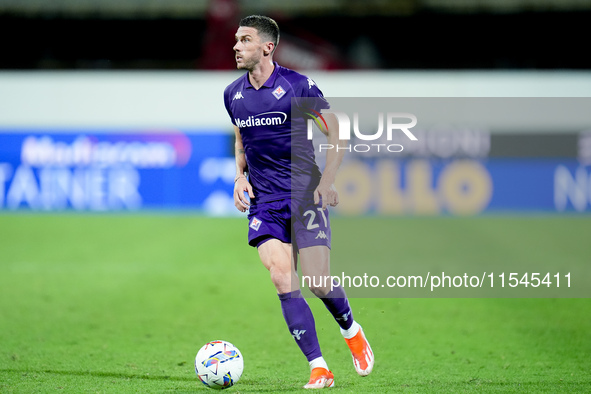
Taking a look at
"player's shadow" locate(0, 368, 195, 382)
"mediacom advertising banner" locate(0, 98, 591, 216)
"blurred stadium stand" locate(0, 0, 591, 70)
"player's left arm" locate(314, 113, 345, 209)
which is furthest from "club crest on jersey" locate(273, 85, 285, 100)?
"blurred stadium stand" locate(0, 0, 591, 70)

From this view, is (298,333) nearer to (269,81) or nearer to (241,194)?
(241,194)

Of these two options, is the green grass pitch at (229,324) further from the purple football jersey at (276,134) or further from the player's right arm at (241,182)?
the purple football jersey at (276,134)

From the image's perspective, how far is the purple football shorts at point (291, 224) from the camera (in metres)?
5.14

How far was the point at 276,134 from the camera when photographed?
17.3 ft

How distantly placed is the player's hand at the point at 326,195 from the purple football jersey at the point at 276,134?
16 centimetres

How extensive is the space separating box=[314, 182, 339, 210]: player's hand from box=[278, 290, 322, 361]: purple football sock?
0.60 m

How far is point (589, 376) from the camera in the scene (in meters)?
5.51

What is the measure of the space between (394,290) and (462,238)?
4062 millimetres

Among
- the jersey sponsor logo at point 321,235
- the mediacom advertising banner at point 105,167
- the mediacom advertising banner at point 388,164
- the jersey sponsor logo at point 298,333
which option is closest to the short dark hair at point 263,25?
the jersey sponsor logo at point 321,235

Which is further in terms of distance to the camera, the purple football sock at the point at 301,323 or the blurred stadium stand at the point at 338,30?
the blurred stadium stand at the point at 338,30

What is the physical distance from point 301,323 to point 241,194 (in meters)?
0.91

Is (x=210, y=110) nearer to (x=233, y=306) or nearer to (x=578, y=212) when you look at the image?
(x=578, y=212)

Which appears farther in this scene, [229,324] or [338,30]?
[338,30]

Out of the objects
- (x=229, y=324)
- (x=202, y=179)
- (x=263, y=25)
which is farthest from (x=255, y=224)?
(x=202, y=179)
